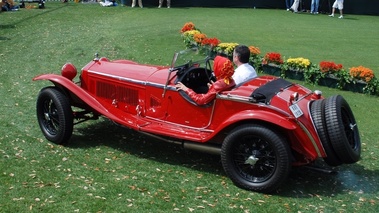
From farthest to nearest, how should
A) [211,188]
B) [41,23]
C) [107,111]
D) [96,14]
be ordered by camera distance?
[96,14]
[41,23]
[107,111]
[211,188]

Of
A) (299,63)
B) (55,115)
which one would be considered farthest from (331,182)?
(299,63)

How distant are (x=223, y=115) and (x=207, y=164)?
876mm

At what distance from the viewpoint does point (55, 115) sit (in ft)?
22.3

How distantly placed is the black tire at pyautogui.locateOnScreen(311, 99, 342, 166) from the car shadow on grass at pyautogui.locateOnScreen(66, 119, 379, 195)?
0.24 metres

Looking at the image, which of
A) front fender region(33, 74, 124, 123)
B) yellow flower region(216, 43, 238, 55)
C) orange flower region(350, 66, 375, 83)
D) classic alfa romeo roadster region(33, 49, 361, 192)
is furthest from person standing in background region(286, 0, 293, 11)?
front fender region(33, 74, 124, 123)

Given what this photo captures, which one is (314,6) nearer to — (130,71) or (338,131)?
(130,71)

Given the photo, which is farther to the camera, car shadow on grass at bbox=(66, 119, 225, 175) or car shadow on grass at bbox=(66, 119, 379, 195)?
car shadow on grass at bbox=(66, 119, 225, 175)

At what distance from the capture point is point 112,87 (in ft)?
22.4

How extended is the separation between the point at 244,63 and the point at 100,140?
96.3 inches

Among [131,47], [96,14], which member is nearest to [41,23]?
[96,14]

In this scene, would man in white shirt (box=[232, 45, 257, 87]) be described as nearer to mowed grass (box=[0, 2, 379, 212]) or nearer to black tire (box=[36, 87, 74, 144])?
mowed grass (box=[0, 2, 379, 212])

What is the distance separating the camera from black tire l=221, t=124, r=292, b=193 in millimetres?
5258

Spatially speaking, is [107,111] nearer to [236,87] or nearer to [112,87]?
[112,87]

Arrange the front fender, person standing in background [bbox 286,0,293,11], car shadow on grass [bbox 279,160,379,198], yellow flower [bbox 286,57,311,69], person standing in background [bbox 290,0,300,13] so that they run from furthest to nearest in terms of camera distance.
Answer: person standing in background [bbox 286,0,293,11] → person standing in background [bbox 290,0,300,13] → yellow flower [bbox 286,57,311,69] → the front fender → car shadow on grass [bbox 279,160,379,198]
